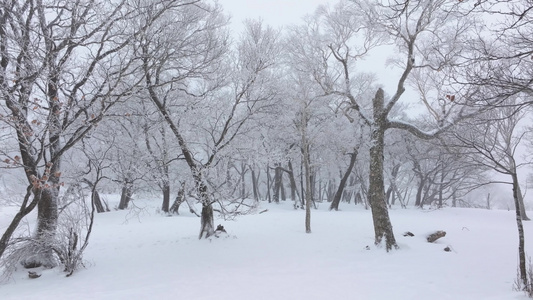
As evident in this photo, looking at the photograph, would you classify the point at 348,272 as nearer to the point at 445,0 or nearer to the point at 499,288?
the point at 499,288

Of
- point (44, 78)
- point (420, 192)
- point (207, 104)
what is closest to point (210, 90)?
point (207, 104)

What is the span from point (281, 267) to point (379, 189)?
3612 millimetres

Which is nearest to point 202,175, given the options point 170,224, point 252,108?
point 252,108

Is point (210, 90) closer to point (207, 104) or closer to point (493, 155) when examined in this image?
point (207, 104)

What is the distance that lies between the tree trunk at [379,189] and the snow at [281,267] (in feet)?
1.36

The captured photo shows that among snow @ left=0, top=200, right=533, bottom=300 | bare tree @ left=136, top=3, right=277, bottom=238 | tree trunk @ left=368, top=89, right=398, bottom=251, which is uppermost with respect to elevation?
bare tree @ left=136, top=3, right=277, bottom=238

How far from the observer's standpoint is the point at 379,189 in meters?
8.65

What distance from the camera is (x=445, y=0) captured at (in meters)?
7.32

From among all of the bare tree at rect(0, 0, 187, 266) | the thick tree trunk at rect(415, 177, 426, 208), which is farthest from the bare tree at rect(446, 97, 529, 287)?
the thick tree trunk at rect(415, 177, 426, 208)

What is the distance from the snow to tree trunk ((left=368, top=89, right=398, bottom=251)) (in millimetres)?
414

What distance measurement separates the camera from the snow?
5.42 meters

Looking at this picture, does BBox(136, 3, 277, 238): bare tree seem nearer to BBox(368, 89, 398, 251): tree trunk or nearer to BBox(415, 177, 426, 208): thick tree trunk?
BBox(368, 89, 398, 251): tree trunk

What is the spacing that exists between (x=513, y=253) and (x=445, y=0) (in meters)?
6.85

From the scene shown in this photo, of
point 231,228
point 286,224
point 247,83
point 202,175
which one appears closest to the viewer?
point 202,175
